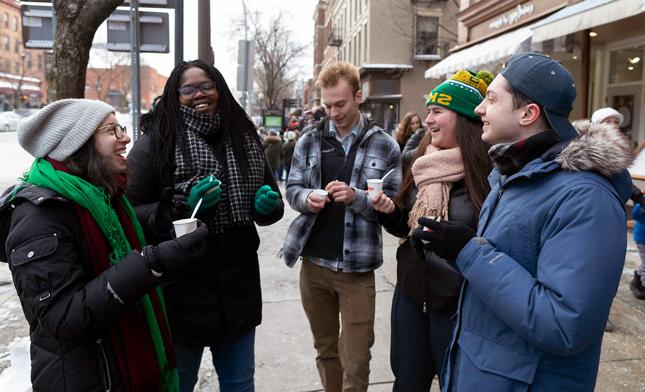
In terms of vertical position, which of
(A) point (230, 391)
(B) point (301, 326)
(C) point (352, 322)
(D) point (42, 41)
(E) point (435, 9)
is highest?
(E) point (435, 9)

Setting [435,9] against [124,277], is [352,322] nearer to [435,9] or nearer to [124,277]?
[124,277]

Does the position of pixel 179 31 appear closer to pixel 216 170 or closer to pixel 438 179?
pixel 216 170

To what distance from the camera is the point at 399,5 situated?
86.0ft

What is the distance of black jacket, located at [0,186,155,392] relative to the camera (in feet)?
5.01

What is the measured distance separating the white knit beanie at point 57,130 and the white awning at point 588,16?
229 inches

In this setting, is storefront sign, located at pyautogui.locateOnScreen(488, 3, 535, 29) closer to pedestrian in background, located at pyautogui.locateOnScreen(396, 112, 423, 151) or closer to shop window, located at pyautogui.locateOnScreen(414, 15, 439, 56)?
pedestrian in background, located at pyautogui.locateOnScreen(396, 112, 423, 151)

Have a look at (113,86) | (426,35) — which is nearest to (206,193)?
(426,35)

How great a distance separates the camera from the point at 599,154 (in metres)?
1.36

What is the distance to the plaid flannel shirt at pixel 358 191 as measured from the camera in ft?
8.78

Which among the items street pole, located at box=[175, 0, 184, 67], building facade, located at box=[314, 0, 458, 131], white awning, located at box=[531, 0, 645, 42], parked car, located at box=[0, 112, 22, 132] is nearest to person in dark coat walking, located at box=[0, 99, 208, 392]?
street pole, located at box=[175, 0, 184, 67]

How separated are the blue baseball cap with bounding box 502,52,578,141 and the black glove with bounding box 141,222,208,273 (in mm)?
1222

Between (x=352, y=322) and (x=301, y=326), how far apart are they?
164 cm

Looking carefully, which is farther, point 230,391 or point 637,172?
point 637,172

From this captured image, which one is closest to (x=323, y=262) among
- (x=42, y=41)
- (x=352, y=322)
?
(x=352, y=322)
